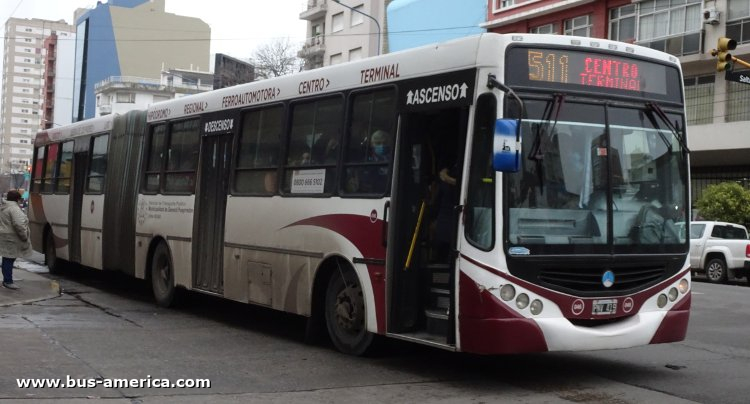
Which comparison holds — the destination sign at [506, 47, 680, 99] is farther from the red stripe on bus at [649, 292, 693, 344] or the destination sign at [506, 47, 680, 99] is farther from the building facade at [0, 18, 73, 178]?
the building facade at [0, 18, 73, 178]

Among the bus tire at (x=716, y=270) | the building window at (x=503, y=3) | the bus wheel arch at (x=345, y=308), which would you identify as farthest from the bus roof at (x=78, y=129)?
the building window at (x=503, y=3)

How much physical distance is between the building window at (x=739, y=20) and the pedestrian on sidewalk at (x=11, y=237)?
24.6 m

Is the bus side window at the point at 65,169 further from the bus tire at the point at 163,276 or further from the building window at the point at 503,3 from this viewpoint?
the building window at the point at 503,3

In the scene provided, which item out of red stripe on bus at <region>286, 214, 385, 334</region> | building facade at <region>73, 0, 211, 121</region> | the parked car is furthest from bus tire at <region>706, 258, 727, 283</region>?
building facade at <region>73, 0, 211, 121</region>

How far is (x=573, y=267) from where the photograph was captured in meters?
7.62

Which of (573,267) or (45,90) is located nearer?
→ (573,267)

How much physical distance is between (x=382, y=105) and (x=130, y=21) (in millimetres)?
111443

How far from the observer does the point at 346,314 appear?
927 cm

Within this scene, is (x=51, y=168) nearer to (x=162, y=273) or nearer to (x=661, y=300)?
(x=162, y=273)

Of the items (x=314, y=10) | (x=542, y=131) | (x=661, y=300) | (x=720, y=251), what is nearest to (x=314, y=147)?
(x=542, y=131)

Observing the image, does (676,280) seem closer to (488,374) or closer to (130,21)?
(488,374)

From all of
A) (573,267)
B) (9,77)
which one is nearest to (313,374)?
(573,267)

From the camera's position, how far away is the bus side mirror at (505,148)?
7090 mm

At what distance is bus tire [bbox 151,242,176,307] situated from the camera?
13.1 m
